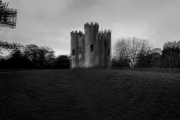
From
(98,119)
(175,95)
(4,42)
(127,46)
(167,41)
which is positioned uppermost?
(167,41)

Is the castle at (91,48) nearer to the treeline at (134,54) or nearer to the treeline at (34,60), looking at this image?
the treeline at (134,54)

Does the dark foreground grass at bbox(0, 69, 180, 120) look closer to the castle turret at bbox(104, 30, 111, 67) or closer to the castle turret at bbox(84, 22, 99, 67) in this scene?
the castle turret at bbox(84, 22, 99, 67)

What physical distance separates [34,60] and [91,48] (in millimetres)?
32724

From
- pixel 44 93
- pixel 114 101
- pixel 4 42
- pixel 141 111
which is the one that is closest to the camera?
pixel 141 111

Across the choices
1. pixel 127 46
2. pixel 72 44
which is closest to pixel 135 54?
pixel 127 46

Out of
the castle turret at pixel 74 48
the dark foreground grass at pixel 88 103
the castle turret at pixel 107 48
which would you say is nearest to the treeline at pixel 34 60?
the castle turret at pixel 74 48

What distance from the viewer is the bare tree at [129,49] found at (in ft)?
131

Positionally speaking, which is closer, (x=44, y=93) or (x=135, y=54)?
(x=44, y=93)

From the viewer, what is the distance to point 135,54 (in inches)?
1593

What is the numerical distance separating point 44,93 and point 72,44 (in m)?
28.8

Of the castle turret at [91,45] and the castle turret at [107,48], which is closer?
the castle turret at [91,45]

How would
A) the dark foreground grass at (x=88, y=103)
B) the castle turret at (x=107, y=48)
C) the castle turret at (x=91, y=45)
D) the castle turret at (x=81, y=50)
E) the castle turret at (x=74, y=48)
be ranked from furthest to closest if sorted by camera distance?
the castle turret at (x=74, y=48) → the castle turret at (x=81, y=50) → the castle turret at (x=107, y=48) → the castle turret at (x=91, y=45) → the dark foreground grass at (x=88, y=103)

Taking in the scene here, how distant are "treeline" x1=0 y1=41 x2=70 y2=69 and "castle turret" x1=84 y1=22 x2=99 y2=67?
15729 millimetres

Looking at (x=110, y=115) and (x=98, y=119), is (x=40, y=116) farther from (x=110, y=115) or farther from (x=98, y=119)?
(x=110, y=115)
